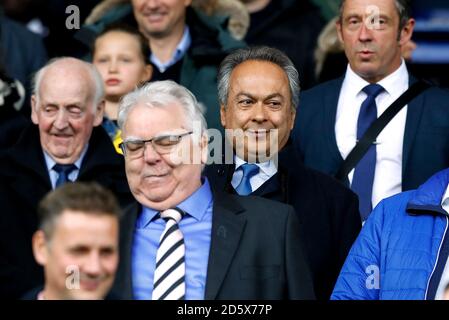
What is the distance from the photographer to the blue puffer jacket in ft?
21.7

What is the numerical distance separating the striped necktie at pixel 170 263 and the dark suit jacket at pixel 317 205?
81 centimetres

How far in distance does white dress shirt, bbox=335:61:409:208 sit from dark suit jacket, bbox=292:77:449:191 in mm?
37

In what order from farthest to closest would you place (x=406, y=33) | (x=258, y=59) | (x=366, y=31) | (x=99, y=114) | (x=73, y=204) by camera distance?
1. (x=406, y=33)
2. (x=366, y=31)
3. (x=99, y=114)
4. (x=258, y=59)
5. (x=73, y=204)

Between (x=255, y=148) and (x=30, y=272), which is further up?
(x=255, y=148)

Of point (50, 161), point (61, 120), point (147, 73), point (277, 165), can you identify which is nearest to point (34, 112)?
point (61, 120)

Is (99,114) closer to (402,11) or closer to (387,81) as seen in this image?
(387,81)

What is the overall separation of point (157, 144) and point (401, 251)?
113cm

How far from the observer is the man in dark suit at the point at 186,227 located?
636cm

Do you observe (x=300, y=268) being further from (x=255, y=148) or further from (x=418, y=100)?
(x=418, y=100)

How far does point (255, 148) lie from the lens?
7344 mm

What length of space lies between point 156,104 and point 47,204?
868mm

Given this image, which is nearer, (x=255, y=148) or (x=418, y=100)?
(x=255, y=148)

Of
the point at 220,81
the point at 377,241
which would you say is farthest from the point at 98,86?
the point at 377,241

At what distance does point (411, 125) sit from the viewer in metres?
7.88
